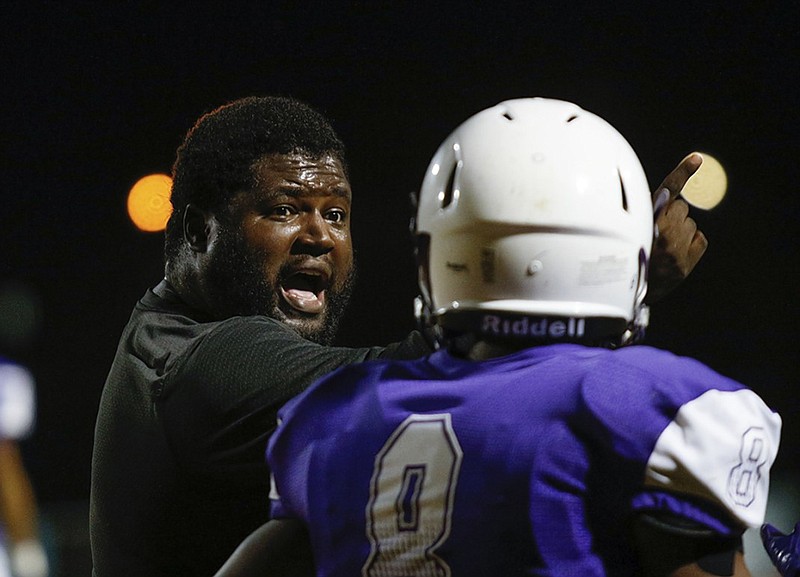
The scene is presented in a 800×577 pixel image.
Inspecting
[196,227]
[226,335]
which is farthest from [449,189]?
[196,227]

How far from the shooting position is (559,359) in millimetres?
1295

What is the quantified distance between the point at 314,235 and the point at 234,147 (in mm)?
229

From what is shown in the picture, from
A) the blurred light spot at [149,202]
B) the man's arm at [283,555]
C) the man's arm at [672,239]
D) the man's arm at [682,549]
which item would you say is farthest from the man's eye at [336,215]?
the blurred light spot at [149,202]

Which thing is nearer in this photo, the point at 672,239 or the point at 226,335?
the point at 672,239

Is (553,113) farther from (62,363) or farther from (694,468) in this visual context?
(62,363)

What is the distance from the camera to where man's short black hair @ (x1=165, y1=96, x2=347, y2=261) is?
229cm

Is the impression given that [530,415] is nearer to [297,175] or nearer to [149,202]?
[297,175]

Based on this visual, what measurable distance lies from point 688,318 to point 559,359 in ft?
21.0

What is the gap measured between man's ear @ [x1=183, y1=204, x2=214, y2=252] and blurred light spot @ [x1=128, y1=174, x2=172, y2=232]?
4.27 meters

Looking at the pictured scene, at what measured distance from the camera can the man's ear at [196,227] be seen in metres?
2.31

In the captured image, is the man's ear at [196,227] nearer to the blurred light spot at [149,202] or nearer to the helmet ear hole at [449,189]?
the helmet ear hole at [449,189]

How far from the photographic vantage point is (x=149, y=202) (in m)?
6.84

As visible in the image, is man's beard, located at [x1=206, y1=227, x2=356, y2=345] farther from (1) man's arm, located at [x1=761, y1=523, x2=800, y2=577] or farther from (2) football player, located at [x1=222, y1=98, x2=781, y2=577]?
(1) man's arm, located at [x1=761, y1=523, x2=800, y2=577]

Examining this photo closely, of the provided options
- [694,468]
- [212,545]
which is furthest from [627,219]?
[212,545]
